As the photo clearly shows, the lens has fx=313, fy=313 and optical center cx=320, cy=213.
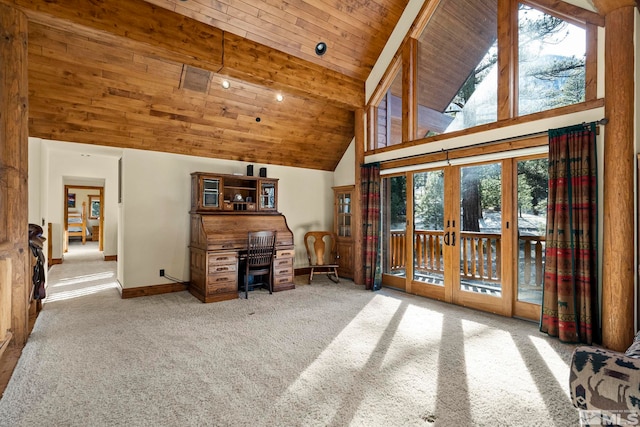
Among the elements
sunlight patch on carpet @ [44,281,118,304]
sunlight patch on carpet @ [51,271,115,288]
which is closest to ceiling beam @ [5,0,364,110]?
sunlight patch on carpet @ [44,281,118,304]

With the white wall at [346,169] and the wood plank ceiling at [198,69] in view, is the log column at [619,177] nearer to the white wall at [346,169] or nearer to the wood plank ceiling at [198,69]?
the wood plank ceiling at [198,69]

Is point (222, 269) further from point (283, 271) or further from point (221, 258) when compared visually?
point (283, 271)

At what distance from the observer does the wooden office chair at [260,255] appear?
14.8ft

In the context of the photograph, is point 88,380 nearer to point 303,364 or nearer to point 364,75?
point 303,364

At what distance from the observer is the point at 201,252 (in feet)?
14.7

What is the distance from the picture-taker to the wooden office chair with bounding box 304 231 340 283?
5.64m

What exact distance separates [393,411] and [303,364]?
831 mm

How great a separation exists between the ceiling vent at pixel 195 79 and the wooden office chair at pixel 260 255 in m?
2.07

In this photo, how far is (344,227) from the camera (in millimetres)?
6172

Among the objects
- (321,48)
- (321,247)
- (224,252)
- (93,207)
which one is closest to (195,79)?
(321,48)

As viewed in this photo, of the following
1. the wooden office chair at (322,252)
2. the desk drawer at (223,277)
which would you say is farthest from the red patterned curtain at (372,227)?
the desk drawer at (223,277)

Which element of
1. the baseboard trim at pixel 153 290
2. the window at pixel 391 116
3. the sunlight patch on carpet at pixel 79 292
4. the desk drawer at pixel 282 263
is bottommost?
the sunlight patch on carpet at pixel 79 292

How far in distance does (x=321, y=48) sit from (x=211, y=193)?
268 cm

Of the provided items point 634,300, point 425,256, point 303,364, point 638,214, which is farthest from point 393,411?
point 425,256
